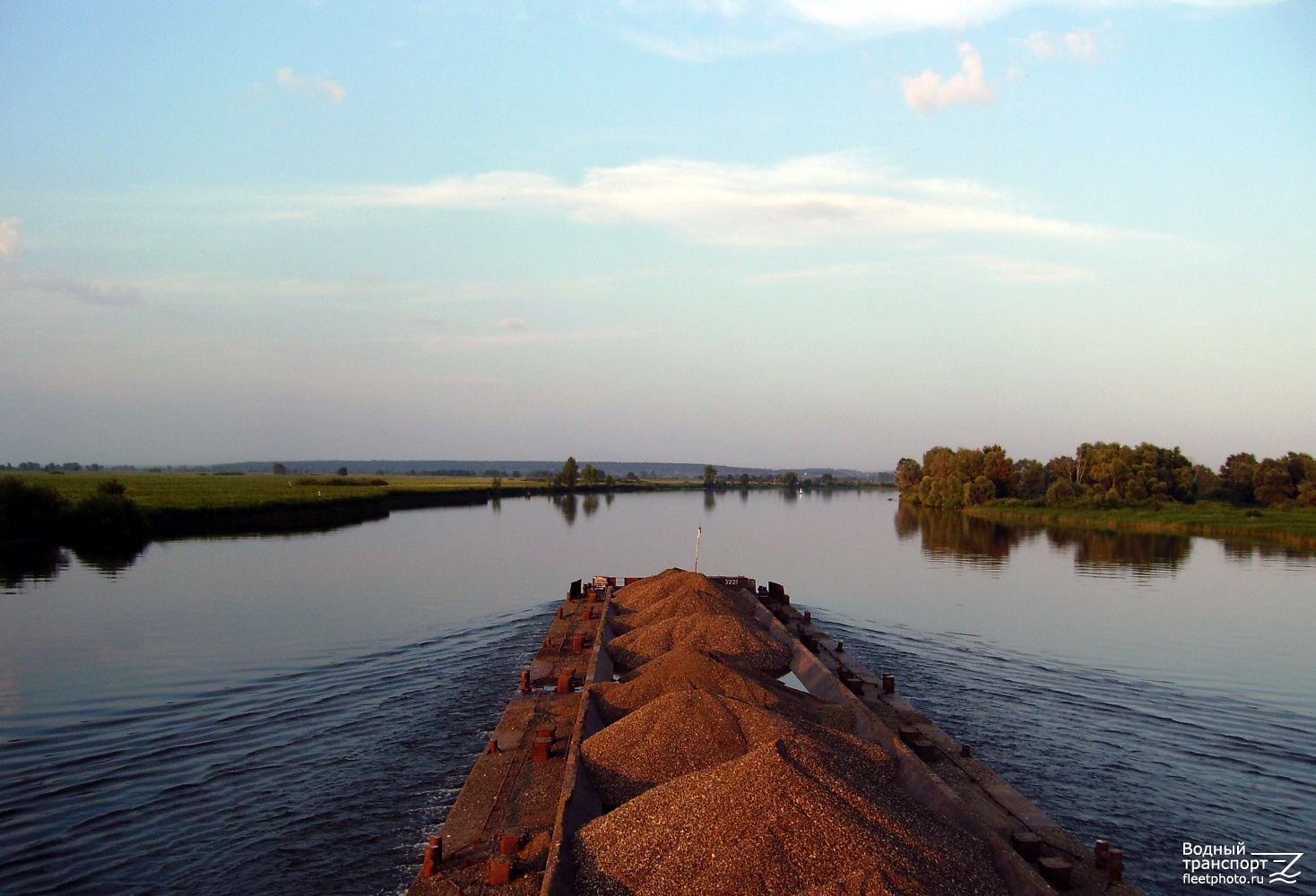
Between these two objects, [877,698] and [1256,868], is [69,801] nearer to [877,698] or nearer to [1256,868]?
[877,698]

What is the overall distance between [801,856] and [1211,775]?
299 inches

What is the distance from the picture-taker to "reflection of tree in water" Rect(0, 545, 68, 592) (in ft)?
82.2

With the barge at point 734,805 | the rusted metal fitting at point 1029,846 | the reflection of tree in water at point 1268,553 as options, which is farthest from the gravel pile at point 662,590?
the reflection of tree in water at point 1268,553

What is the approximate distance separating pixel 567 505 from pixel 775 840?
74.4 meters

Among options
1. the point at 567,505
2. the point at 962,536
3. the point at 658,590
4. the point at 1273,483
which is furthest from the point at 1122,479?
the point at 658,590

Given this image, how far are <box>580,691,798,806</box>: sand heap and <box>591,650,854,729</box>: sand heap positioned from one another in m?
1.18

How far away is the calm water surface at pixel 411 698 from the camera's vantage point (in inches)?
335

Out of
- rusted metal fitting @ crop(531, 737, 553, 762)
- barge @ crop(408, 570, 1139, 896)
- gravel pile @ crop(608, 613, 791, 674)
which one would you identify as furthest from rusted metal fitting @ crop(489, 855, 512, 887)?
gravel pile @ crop(608, 613, 791, 674)

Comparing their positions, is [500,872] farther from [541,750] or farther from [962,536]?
[962,536]

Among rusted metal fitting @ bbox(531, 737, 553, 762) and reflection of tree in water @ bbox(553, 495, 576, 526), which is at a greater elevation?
rusted metal fitting @ bbox(531, 737, 553, 762)

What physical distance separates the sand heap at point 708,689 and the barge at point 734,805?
0.03 m

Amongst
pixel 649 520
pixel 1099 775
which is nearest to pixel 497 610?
pixel 1099 775

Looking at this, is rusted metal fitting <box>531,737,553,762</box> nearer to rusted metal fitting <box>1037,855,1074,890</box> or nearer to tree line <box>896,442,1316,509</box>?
rusted metal fitting <box>1037,855,1074,890</box>

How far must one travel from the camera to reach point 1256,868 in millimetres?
8375
